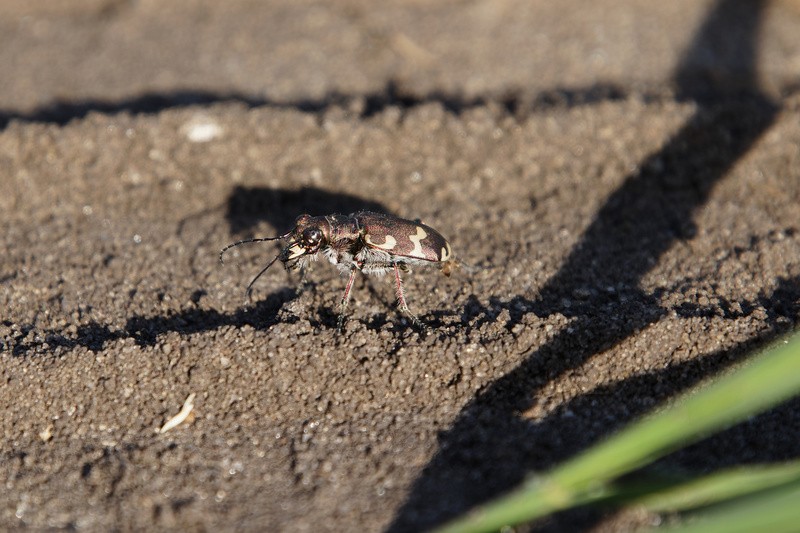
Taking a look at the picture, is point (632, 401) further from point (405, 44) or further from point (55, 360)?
point (405, 44)

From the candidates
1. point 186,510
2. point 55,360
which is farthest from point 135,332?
point 186,510

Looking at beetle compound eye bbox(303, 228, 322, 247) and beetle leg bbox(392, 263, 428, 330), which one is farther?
beetle compound eye bbox(303, 228, 322, 247)

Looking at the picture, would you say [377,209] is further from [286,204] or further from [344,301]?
[344,301]

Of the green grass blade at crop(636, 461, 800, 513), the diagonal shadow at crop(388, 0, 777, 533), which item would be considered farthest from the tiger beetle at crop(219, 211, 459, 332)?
the green grass blade at crop(636, 461, 800, 513)

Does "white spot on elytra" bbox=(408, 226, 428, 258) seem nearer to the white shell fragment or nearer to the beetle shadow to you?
the beetle shadow

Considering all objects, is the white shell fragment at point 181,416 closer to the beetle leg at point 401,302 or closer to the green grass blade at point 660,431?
the beetle leg at point 401,302

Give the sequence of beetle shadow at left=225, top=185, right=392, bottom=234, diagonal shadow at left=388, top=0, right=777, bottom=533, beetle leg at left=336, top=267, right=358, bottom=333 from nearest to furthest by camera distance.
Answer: diagonal shadow at left=388, top=0, right=777, bottom=533 → beetle leg at left=336, top=267, right=358, bottom=333 → beetle shadow at left=225, top=185, right=392, bottom=234

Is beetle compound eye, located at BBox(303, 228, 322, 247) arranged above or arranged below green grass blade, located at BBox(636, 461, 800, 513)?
below

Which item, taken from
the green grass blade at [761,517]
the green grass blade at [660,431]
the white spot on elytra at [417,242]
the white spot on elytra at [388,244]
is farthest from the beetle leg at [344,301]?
the green grass blade at [761,517]
